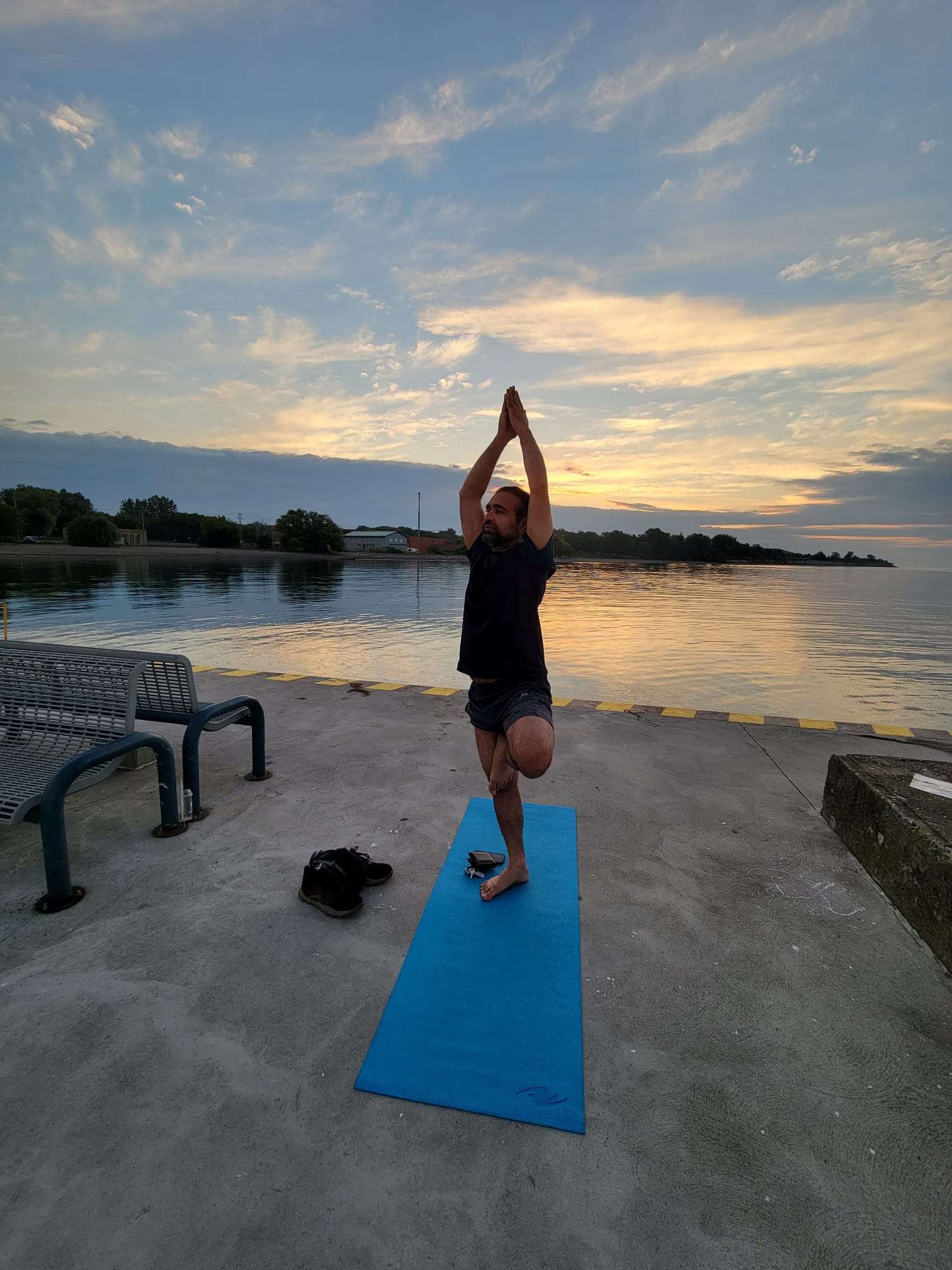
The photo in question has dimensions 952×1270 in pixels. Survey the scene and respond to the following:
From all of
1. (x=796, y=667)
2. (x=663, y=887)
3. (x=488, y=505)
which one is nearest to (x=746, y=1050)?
(x=663, y=887)

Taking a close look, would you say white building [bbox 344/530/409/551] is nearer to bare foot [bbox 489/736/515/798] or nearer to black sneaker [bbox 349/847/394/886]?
black sneaker [bbox 349/847/394/886]

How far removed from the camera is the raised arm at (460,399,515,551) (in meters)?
2.94

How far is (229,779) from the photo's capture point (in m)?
4.41

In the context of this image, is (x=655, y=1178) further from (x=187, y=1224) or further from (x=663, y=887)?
(x=663, y=887)

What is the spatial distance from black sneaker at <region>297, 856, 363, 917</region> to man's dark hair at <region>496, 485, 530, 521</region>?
6.48 feet

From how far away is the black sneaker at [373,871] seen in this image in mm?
3090

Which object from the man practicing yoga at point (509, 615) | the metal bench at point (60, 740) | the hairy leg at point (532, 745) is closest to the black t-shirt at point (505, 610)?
the man practicing yoga at point (509, 615)

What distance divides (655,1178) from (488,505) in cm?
251

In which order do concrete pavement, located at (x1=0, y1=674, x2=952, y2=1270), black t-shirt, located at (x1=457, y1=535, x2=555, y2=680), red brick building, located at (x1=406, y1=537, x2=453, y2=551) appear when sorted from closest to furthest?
concrete pavement, located at (x1=0, y1=674, x2=952, y2=1270)
black t-shirt, located at (x1=457, y1=535, x2=555, y2=680)
red brick building, located at (x1=406, y1=537, x2=453, y2=551)

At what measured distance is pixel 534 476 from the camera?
2.70 meters

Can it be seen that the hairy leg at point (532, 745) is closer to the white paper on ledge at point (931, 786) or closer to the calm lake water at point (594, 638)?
the white paper on ledge at point (931, 786)

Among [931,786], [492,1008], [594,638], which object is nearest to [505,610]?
[492,1008]

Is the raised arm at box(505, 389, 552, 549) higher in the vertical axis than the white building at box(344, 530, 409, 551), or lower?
higher

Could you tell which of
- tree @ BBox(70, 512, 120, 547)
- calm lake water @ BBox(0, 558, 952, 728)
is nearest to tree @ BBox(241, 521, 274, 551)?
tree @ BBox(70, 512, 120, 547)
